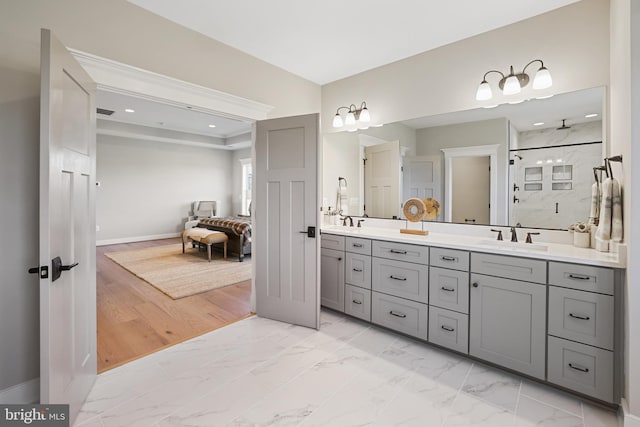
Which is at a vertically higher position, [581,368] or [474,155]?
[474,155]

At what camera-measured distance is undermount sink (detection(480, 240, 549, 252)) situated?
2176 mm

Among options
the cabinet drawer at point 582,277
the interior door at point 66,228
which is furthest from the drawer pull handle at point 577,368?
the interior door at point 66,228

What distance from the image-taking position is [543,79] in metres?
2.28

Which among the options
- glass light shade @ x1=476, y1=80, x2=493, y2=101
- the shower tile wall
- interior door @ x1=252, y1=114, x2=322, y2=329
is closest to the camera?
the shower tile wall

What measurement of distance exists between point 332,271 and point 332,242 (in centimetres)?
30

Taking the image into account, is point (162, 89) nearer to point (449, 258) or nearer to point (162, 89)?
point (162, 89)

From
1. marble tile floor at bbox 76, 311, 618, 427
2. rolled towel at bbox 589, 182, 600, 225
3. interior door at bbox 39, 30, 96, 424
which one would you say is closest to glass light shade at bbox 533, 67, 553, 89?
rolled towel at bbox 589, 182, 600, 225

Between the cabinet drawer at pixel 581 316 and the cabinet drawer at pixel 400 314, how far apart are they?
85 centimetres

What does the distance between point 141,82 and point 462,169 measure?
111 inches

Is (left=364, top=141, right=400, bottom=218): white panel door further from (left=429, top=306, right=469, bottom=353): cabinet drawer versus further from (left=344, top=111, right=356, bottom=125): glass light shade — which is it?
(left=429, top=306, right=469, bottom=353): cabinet drawer

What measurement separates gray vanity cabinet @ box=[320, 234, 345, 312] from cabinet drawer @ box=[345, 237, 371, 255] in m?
0.07

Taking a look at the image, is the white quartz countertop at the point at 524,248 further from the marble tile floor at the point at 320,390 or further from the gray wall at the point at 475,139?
the marble tile floor at the point at 320,390

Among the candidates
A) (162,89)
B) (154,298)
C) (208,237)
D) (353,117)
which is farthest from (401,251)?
(208,237)

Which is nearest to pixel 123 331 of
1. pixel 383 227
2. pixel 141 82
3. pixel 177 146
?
pixel 141 82
